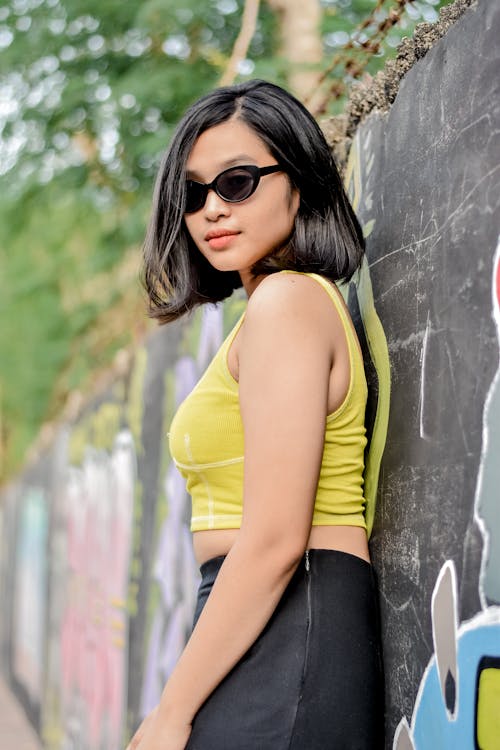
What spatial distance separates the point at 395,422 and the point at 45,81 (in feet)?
19.8

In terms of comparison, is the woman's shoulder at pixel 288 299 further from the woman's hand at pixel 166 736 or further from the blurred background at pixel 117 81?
the blurred background at pixel 117 81

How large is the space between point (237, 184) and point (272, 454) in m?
0.63

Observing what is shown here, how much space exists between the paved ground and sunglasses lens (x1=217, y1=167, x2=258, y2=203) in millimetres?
6787

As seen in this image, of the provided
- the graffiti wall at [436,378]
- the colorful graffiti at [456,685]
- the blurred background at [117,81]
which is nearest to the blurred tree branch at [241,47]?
the blurred background at [117,81]

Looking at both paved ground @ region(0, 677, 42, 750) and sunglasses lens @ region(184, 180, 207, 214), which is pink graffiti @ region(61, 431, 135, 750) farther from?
sunglasses lens @ region(184, 180, 207, 214)

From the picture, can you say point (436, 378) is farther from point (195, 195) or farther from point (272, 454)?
point (195, 195)

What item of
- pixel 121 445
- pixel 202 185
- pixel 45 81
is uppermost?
pixel 45 81

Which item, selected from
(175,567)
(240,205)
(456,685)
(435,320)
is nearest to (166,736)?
(456,685)

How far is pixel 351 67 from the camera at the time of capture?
2.92 meters

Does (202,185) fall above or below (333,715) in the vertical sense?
above

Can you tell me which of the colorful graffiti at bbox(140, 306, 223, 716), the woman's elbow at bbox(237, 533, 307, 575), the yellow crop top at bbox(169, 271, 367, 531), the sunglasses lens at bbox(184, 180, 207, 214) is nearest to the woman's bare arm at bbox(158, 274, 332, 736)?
the woman's elbow at bbox(237, 533, 307, 575)

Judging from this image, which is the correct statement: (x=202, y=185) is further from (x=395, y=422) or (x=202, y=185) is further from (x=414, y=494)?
(x=414, y=494)

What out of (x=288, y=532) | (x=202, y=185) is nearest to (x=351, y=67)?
(x=202, y=185)

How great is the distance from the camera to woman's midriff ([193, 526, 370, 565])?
74.3 inches
